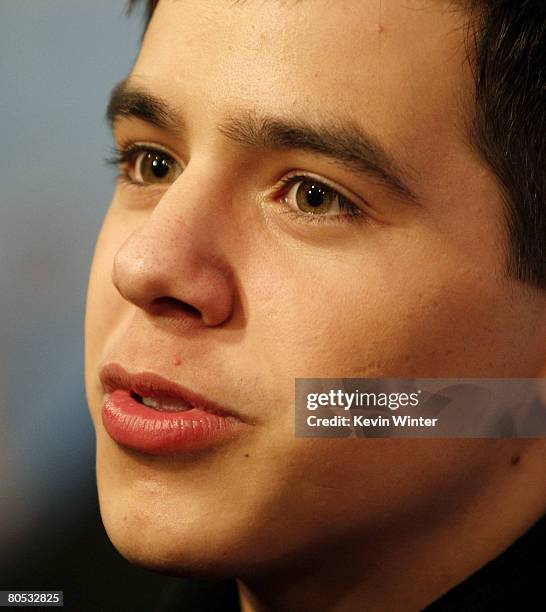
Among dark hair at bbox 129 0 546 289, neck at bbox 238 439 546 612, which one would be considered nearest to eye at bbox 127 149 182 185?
dark hair at bbox 129 0 546 289

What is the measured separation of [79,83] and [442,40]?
63cm

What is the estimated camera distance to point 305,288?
917mm

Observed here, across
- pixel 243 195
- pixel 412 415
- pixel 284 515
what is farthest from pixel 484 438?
pixel 243 195

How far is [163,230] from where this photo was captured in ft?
3.02

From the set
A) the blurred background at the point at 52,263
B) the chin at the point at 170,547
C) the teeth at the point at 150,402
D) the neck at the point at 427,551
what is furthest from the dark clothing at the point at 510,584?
A: the blurred background at the point at 52,263

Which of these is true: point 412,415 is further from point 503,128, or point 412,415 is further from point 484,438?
point 503,128

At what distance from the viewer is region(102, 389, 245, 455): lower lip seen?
3.04 ft

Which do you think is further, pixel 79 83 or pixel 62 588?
pixel 79 83

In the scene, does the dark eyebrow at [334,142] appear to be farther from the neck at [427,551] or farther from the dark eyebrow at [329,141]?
the neck at [427,551]

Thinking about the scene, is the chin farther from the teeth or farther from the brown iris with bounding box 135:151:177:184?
the brown iris with bounding box 135:151:177:184

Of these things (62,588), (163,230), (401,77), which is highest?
(401,77)

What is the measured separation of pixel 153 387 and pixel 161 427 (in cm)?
4

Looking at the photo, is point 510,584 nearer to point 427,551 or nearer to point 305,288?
point 427,551

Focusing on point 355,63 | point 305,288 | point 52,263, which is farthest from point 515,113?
point 52,263
